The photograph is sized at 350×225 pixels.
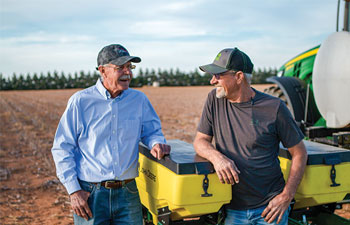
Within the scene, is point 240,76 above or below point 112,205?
above

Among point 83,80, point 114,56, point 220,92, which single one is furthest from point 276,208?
point 83,80

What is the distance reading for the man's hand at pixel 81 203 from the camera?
261cm

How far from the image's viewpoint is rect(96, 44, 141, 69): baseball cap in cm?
271

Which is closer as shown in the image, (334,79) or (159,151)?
(159,151)

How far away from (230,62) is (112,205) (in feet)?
4.29

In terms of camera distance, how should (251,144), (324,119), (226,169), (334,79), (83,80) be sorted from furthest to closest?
(83,80) < (324,119) < (334,79) < (251,144) < (226,169)

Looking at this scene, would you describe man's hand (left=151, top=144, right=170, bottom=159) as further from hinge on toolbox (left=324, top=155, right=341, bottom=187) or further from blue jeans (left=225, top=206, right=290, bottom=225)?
hinge on toolbox (left=324, top=155, right=341, bottom=187)

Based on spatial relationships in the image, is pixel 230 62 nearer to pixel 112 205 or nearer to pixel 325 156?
pixel 325 156

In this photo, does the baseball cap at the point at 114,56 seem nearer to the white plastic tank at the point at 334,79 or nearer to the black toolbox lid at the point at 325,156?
the black toolbox lid at the point at 325,156

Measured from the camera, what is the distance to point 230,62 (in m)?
2.63

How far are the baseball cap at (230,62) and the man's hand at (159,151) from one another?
66 cm

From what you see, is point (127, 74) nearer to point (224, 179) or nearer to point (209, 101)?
point (209, 101)

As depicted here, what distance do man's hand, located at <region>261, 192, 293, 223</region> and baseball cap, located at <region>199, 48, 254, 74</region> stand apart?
91 cm

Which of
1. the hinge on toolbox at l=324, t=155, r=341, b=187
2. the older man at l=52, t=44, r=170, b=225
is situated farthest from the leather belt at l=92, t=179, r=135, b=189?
the hinge on toolbox at l=324, t=155, r=341, b=187
